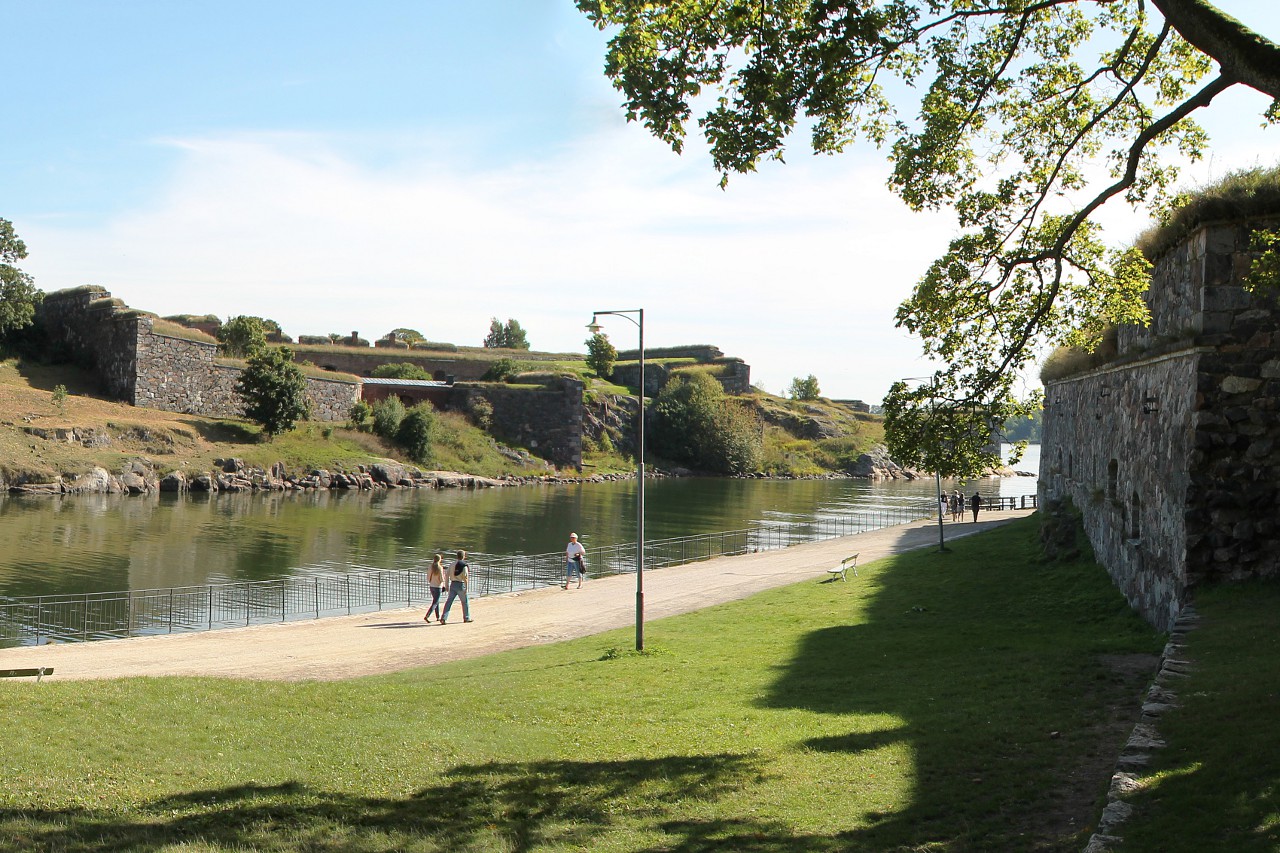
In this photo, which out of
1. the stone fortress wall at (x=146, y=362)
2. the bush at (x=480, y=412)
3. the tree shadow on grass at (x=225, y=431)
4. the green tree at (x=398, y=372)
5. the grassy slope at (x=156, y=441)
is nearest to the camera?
the grassy slope at (x=156, y=441)

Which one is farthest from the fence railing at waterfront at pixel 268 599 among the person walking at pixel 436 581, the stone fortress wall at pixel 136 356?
the stone fortress wall at pixel 136 356

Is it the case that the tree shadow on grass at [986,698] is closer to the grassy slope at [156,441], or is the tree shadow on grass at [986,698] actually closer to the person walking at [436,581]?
the person walking at [436,581]

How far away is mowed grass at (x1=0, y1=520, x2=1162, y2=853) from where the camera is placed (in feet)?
28.0

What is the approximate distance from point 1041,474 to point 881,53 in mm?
29579

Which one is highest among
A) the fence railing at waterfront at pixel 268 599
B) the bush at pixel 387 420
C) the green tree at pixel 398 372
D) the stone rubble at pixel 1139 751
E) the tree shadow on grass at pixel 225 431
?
the green tree at pixel 398 372

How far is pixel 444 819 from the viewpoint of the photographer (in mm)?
9031

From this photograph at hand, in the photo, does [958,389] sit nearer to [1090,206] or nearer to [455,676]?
[1090,206]

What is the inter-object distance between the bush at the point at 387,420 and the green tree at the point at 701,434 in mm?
35845

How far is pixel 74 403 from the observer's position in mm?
66938

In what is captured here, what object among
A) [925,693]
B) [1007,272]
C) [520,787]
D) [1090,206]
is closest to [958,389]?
[1007,272]

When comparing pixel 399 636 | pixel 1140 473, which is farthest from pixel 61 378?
pixel 1140 473

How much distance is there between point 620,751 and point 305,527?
131 feet

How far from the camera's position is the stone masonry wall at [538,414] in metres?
101

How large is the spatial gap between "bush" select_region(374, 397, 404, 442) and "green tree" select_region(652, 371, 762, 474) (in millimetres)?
35845
